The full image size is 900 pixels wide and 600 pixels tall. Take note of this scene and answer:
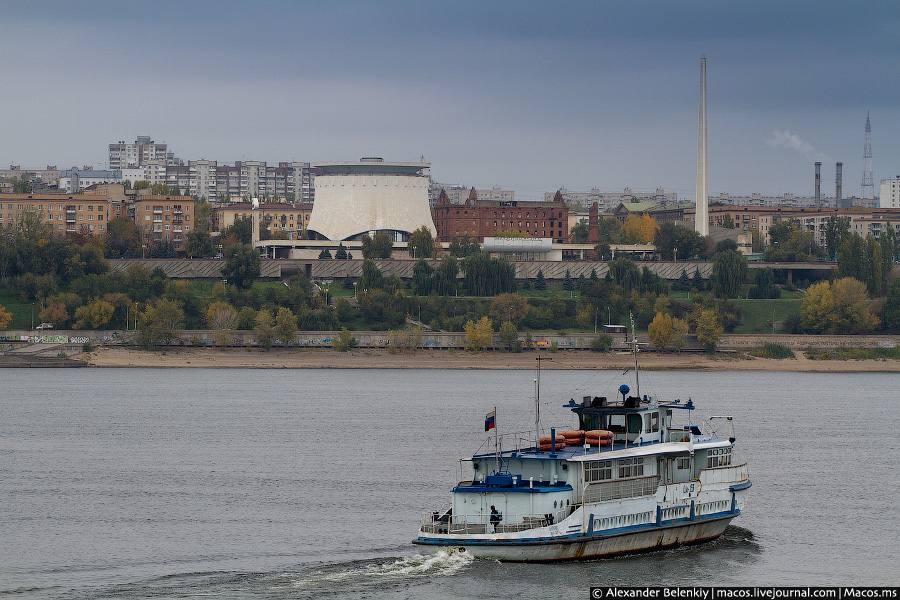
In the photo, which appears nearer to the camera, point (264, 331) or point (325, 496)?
point (325, 496)

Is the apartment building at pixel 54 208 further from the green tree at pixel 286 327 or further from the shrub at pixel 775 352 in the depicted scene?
the shrub at pixel 775 352

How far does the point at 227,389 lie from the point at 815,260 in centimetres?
11467

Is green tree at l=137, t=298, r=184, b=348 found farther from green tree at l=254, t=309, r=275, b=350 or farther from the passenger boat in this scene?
the passenger boat

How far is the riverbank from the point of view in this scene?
141m

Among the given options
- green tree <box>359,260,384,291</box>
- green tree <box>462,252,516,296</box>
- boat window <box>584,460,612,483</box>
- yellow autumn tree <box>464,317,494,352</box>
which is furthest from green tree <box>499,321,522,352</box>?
boat window <box>584,460,612,483</box>

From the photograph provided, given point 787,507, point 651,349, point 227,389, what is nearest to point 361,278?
point 651,349

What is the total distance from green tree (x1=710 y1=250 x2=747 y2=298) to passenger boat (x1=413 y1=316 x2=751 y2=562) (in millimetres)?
124696

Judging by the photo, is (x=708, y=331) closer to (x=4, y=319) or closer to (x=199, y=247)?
(x=199, y=247)

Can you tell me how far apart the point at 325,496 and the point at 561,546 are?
15465 millimetres

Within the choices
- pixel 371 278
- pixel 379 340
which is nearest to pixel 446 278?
pixel 371 278

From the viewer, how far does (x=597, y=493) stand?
42.3 metres

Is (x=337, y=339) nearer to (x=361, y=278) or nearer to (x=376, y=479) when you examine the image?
(x=361, y=278)

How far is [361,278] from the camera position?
562 ft

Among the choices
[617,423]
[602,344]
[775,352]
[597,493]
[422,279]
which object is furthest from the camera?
[422,279]
